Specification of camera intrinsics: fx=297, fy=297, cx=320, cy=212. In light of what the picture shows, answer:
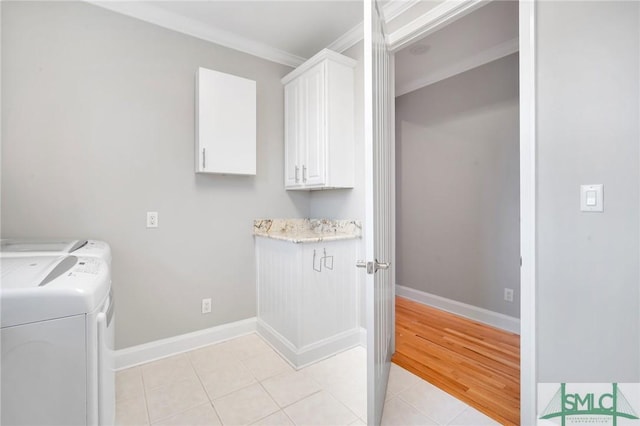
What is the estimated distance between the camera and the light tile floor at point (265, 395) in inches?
62.0

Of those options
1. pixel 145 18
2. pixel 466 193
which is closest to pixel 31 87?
pixel 145 18

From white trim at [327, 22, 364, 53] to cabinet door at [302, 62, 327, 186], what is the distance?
0.38 metres

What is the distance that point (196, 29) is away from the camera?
231 cm

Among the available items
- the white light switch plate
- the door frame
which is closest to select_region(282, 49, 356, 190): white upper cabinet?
the door frame

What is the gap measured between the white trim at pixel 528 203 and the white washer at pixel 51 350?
1758 millimetres

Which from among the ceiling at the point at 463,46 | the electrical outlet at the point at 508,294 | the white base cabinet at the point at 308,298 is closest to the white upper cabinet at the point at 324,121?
the white base cabinet at the point at 308,298

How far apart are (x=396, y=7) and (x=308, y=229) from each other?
6.27 feet

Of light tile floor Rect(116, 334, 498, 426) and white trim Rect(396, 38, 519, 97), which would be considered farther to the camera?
white trim Rect(396, 38, 519, 97)

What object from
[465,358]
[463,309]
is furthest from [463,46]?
[465,358]

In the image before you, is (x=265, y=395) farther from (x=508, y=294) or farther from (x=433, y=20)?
(x=433, y=20)

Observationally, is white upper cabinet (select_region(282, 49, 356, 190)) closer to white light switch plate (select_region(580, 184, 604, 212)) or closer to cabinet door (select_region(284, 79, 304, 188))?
cabinet door (select_region(284, 79, 304, 188))

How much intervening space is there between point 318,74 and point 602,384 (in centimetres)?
244

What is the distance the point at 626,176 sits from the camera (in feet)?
3.74

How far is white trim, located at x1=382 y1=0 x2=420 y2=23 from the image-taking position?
1967 mm
